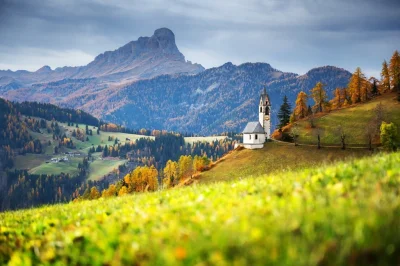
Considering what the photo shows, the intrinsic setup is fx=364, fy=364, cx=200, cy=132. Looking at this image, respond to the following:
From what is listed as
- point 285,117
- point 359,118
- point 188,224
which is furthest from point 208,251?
point 285,117

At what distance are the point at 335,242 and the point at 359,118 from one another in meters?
124

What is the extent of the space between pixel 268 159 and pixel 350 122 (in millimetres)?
37541

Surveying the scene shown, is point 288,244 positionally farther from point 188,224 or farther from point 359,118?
point 359,118

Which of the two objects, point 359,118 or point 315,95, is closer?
point 359,118

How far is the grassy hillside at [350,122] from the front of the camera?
4238 inches

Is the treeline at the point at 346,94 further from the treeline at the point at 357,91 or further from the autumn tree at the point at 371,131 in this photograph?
the autumn tree at the point at 371,131

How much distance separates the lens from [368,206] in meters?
6.79

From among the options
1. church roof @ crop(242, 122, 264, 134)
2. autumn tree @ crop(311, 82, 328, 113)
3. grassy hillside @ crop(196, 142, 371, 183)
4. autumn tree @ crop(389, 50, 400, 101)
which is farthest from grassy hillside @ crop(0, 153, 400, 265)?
autumn tree @ crop(389, 50, 400, 101)

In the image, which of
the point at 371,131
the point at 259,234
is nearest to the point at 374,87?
the point at 371,131

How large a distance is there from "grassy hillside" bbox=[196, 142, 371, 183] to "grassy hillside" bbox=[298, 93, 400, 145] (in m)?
9.04

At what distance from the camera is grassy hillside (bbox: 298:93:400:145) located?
108 metres

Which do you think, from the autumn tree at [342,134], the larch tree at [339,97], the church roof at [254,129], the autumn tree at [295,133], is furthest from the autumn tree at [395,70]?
the church roof at [254,129]

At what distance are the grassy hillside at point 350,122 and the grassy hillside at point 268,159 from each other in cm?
904

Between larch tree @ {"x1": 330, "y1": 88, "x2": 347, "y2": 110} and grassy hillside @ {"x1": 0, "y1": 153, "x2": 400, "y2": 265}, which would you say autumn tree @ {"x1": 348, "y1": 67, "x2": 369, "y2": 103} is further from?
grassy hillside @ {"x1": 0, "y1": 153, "x2": 400, "y2": 265}
